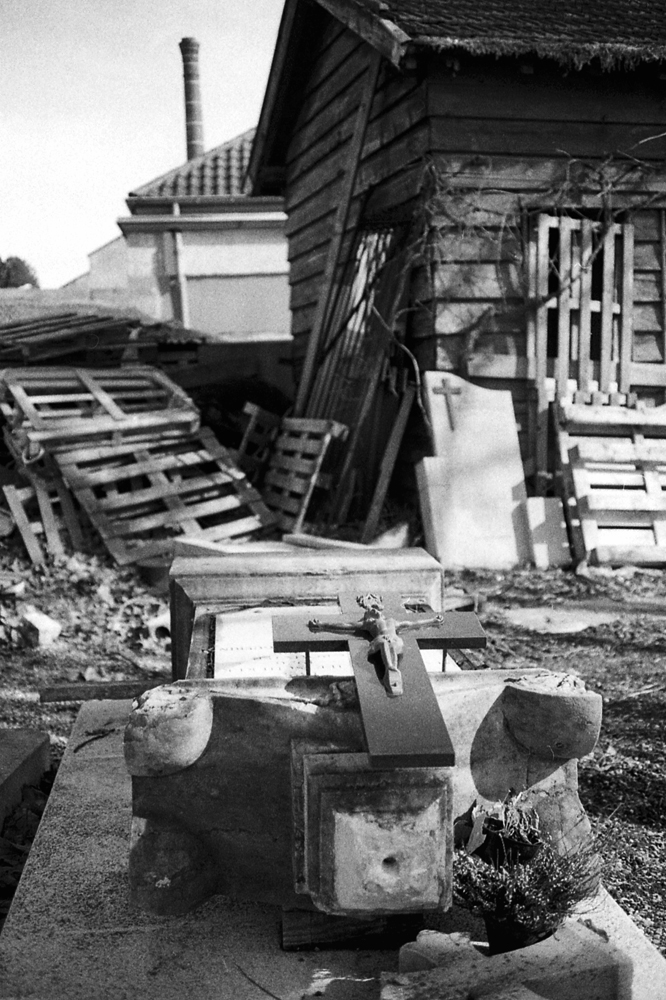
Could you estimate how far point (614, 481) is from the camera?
805 centimetres

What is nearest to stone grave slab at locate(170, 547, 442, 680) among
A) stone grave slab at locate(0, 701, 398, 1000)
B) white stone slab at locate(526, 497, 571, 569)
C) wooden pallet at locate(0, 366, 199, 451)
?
stone grave slab at locate(0, 701, 398, 1000)

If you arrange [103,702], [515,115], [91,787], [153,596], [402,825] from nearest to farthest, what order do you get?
[402,825]
[91,787]
[103,702]
[153,596]
[515,115]

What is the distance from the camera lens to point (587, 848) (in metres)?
2.36

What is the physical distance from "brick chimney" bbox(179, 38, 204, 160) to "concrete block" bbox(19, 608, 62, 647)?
72.8ft

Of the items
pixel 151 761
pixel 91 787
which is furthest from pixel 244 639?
pixel 151 761

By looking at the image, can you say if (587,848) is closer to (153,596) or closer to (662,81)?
(153,596)

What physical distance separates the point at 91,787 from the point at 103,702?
102cm

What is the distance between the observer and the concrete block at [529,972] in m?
2.04

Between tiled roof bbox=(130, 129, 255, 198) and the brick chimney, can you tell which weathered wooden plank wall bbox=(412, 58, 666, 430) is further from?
the brick chimney

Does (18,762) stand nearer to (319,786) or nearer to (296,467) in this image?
(319,786)

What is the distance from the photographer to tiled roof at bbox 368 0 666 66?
7625mm

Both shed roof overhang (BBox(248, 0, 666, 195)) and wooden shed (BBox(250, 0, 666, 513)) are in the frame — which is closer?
shed roof overhang (BBox(248, 0, 666, 195))

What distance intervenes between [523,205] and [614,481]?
2595mm

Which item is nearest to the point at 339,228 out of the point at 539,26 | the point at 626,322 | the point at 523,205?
the point at 523,205
